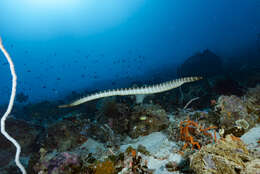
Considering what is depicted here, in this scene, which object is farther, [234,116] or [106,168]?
[234,116]

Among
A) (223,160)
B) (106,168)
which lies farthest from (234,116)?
(106,168)

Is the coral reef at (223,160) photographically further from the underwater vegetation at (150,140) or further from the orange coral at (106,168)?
the orange coral at (106,168)

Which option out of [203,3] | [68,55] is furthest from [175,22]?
[68,55]

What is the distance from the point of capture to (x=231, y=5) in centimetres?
11038

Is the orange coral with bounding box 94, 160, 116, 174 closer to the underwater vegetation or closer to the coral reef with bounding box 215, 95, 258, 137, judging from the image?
the underwater vegetation

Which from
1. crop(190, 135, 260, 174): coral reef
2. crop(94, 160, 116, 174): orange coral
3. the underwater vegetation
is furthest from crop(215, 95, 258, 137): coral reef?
crop(94, 160, 116, 174): orange coral

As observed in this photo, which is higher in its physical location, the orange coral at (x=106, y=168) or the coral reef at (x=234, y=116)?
the coral reef at (x=234, y=116)

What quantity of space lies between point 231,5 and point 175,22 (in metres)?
39.4

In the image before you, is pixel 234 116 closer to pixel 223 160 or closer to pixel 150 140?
pixel 150 140

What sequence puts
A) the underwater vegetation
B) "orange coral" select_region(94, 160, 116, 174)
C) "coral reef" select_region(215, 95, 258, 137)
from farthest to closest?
"coral reef" select_region(215, 95, 258, 137)
"orange coral" select_region(94, 160, 116, 174)
the underwater vegetation

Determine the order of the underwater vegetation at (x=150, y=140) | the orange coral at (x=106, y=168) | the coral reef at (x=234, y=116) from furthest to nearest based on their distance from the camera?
the coral reef at (x=234, y=116) < the orange coral at (x=106, y=168) < the underwater vegetation at (x=150, y=140)

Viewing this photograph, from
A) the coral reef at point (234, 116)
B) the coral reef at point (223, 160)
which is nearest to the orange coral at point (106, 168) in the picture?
the coral reef at point (223, 160)

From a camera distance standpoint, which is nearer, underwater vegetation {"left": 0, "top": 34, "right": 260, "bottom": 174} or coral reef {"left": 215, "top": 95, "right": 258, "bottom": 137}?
underwater vegetation {"left": 0, "top": 34, "right": 260, "bottom": 174}

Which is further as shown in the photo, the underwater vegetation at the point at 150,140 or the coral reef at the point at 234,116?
the coral reef at the point at 234,116
